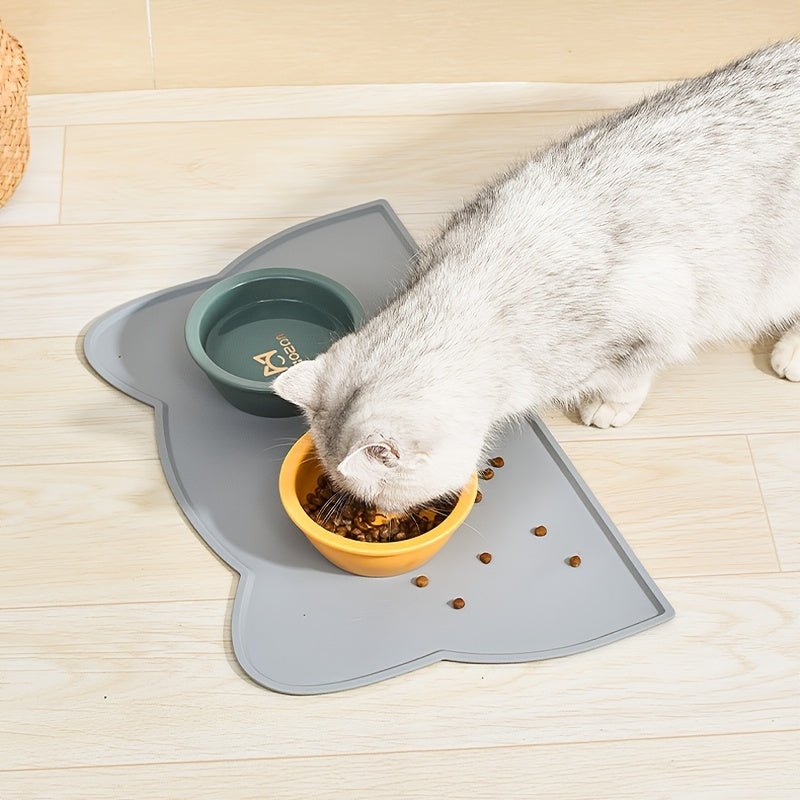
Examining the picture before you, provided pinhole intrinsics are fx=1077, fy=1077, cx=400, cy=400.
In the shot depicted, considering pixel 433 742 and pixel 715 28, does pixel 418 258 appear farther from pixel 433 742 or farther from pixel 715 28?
pixel 715 28

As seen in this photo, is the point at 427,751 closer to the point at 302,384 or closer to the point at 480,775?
the point at 480,775

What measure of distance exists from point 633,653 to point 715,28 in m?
1.78

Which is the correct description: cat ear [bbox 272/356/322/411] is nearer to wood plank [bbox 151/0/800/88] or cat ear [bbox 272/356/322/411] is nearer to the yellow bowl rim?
the yellow bowl rim

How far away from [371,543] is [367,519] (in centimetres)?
4

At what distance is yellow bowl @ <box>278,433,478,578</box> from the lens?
5.56 feet

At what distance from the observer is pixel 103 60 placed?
8.52ft

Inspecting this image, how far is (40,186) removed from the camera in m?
2.35

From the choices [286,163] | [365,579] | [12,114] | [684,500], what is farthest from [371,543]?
[12,114]

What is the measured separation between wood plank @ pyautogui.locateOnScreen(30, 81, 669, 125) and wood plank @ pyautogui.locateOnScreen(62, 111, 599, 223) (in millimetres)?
30

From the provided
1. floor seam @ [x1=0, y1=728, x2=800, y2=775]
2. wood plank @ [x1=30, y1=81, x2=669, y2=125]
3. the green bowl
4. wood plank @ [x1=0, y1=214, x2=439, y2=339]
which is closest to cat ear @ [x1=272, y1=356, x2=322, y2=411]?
the green bowl

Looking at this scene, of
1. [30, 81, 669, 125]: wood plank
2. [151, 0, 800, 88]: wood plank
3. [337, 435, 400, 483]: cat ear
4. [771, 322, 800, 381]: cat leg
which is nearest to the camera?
[337, 435, 400, 483]: cat ear

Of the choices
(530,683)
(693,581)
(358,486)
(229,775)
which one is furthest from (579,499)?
(229,775)

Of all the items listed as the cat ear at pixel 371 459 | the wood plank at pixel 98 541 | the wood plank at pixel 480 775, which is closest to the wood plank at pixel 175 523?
the wood plank at pixel 98 541

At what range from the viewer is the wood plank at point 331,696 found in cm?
167
